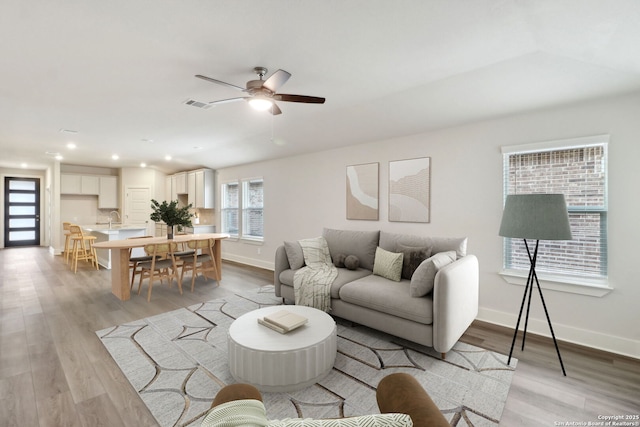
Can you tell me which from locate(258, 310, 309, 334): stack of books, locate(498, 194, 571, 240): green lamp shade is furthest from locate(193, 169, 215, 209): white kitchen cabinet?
locate(498, 194, 571, 240): green lamp shade

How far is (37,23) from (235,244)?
5457 millimetres

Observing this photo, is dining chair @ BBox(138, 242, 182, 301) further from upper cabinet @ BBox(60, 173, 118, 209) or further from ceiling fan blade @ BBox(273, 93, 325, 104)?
upper cabinet @ BBox(60, 173, 118, 209)

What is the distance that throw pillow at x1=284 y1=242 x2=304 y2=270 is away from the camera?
3.75 meters

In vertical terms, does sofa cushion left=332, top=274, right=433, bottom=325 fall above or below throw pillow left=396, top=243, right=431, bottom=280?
below

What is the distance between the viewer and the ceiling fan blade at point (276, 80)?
7.25ft

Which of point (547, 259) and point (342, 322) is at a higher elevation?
point (547, 259)

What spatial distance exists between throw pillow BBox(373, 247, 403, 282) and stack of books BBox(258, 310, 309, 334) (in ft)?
4.16

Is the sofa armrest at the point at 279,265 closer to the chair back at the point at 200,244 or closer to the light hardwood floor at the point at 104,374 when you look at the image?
the light hardwood floor at the point at 104,374

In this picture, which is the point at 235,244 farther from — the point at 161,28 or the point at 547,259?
the point at 547,259

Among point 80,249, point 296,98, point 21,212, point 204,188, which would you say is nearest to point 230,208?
point 204,188

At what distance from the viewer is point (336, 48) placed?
2.28 metres

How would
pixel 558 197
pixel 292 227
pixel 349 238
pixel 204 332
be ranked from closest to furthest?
pixel 558 197 < pixel 204 332 < pixel 349 238 < pixel 292 227

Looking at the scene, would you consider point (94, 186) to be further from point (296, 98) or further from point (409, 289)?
point (409, 289)

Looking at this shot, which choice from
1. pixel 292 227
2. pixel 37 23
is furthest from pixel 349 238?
pixel 37 23
